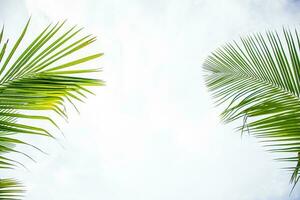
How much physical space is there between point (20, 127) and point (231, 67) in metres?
1.78

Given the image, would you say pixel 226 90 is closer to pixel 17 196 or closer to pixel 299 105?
pixel 299 105

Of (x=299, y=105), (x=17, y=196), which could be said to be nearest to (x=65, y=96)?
(x=17, y=196)

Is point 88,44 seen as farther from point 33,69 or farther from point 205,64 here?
point 205,64

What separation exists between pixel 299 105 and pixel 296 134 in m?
0.25

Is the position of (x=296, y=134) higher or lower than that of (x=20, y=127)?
lower

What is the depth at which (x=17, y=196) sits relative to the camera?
6.00 ft

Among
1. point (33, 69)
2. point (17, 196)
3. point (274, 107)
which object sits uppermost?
point (33, 69)

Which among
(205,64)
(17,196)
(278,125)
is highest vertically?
(205,64)

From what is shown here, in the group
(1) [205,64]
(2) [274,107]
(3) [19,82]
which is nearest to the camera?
(3) [19,82]

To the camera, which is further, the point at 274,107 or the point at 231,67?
the point at 231,67

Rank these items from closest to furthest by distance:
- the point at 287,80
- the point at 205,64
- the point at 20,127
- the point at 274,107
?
the point at 20,127
the point at 274,107
the point at 287,80
the point at 205,64

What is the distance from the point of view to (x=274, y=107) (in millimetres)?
1968

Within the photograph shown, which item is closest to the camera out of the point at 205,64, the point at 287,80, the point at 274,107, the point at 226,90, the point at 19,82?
the point at 19,82

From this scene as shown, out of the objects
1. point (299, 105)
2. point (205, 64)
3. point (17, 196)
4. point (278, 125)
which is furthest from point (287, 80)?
point (17, 196)
